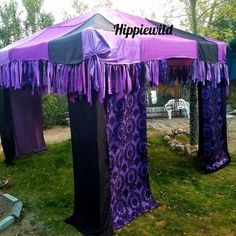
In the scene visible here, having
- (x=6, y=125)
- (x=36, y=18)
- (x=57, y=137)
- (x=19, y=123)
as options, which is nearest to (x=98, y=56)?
(x=6, y=125)

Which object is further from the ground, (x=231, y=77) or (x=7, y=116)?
(x=231, y=77)

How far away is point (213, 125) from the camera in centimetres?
664

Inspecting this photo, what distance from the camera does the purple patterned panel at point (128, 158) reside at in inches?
174

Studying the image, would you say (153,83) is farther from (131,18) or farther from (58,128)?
(58,128)

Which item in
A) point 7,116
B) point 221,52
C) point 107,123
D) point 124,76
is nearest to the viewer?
point 124,76

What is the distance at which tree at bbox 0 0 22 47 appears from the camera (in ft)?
46.6

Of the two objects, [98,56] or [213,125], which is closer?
[98,56]

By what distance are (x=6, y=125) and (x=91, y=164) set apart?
14.5ft

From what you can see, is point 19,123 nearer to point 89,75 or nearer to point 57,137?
point 57,137

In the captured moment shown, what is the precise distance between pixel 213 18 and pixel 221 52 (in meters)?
3.91

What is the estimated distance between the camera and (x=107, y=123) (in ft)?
14.1

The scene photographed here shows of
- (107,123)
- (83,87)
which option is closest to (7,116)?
(107,123)

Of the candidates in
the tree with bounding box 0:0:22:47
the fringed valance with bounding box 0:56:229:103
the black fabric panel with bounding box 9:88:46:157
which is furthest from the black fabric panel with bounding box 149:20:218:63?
the tree with bounding box 0:0:22:47

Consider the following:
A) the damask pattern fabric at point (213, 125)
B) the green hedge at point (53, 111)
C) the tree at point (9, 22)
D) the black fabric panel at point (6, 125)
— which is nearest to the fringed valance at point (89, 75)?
the damask pattern fabric at point (213, 125)
